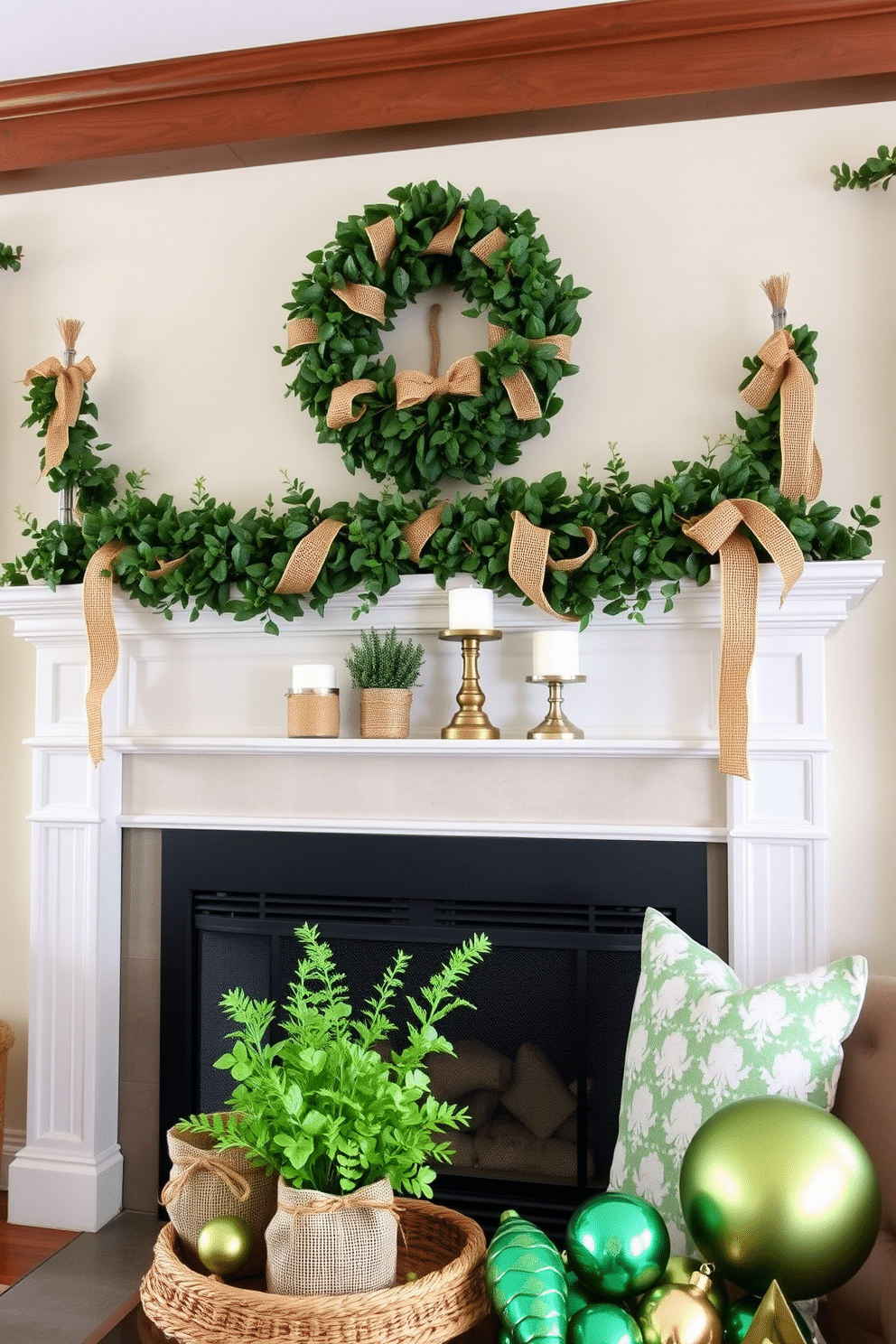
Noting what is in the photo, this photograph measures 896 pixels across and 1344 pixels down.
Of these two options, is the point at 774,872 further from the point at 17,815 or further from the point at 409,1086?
the point at 17,815

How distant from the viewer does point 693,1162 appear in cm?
118

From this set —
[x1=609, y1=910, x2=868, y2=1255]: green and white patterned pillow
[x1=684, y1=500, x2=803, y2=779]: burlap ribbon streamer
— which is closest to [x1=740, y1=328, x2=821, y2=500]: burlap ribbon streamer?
[x1=684, y1=500, x2=803, y2=779]: burlap ribbon streamer

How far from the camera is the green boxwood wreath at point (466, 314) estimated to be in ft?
6.97

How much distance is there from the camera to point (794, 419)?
2.02m

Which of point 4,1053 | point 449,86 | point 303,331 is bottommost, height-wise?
point 4,1053

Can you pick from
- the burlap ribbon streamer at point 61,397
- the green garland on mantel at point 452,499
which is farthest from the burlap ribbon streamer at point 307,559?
the burlap ribbon streamer at point 61,397

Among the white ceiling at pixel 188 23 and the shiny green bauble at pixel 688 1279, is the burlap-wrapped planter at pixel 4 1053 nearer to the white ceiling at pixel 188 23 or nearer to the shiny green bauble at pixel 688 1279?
the shiny green bauble at pixel 688 1279

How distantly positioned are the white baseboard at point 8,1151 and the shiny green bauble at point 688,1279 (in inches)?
70.3

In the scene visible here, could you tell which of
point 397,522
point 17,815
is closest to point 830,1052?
point 397,522

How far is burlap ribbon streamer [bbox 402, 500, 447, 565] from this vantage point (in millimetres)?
2121

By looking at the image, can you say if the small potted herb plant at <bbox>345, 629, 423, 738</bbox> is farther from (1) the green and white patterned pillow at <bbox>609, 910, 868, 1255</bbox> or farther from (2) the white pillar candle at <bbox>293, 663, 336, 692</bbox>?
(1) the green and white patterned pillow at <bbox>609, 910, 868, 1255</bbox>

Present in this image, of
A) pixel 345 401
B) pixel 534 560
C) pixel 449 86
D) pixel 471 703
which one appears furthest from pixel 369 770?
pixel 449 86

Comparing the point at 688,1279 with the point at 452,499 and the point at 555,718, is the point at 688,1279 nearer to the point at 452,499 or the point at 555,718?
the point at 555,718

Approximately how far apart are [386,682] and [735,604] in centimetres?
68
